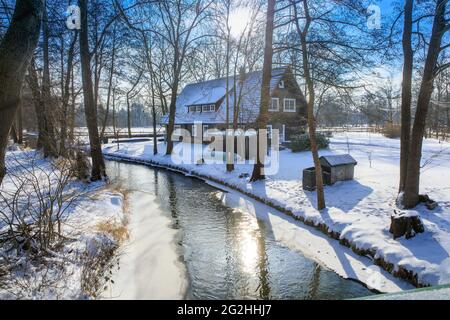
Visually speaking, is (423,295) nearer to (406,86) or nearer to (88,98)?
(406,86)

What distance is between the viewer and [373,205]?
884 cm

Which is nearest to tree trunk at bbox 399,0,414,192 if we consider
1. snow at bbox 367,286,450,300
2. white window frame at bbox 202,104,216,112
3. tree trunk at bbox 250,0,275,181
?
tree trunk at bbox 250,0,275,181

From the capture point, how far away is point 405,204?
8023mm

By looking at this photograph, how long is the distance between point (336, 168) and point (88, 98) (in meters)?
9.78

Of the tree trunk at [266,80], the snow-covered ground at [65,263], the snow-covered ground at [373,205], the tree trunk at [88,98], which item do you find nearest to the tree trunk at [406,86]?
the snow-covered ground at [373,205]

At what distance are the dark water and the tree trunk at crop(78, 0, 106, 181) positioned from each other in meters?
3.34

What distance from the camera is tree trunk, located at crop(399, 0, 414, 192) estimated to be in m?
8.04

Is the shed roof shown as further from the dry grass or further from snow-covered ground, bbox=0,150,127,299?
snow-covered ground, bbox=0,150,127,299

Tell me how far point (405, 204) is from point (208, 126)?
75.9 feet

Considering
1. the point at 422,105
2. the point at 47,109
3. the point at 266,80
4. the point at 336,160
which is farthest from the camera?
the point at 266,80

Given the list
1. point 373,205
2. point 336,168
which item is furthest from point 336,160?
point 373,205

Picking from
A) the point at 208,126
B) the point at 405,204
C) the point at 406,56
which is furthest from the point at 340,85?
the point at 208,126

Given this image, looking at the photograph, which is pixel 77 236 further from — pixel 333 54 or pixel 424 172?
pixel 424 172

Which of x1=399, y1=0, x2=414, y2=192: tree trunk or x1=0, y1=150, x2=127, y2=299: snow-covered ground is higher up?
x1=399, y1=0, x2=414, y2=192: tree trunk
